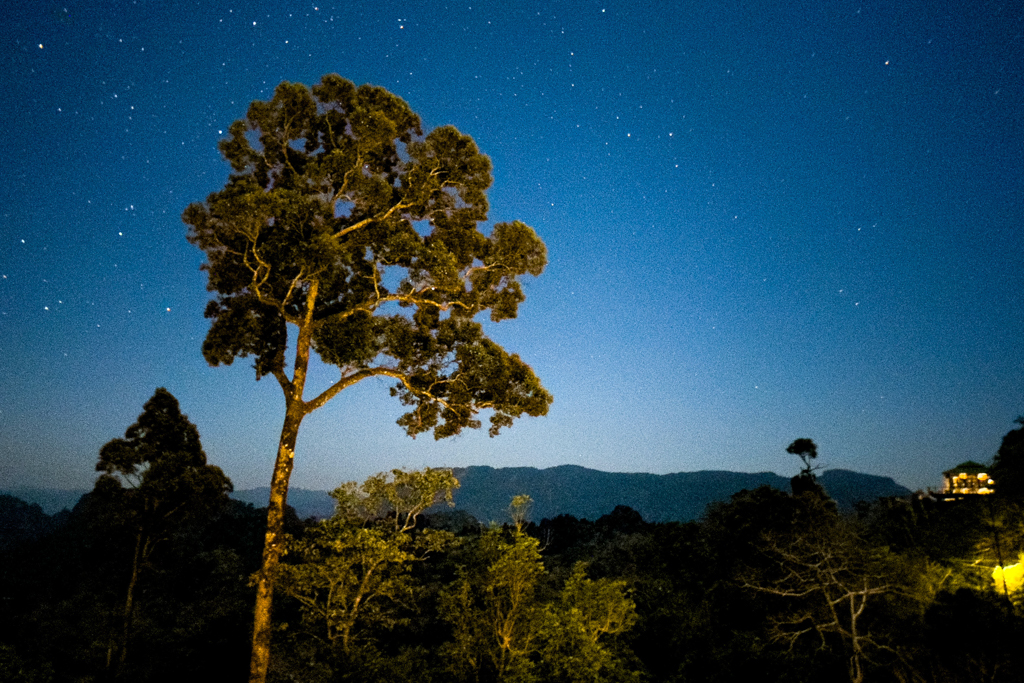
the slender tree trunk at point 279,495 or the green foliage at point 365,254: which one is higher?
the green foliage at point 365,254

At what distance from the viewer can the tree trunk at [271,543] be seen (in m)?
6.30

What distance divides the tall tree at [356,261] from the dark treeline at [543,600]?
8.02ft

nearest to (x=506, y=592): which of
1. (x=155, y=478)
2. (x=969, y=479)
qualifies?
(x=155, y=478)

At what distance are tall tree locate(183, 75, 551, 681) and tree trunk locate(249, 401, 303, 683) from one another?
0.02m

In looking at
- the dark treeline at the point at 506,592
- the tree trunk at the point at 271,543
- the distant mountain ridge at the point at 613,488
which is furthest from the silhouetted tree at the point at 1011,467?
the distant mountain ridge at the point at 613,488

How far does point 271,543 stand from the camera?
6.58m

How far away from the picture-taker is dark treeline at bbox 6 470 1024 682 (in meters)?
9.32

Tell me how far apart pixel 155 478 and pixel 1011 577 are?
25334mm

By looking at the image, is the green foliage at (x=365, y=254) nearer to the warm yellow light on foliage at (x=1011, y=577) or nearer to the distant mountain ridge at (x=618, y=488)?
the warm yellow light on foliage at (x=1011, y=577)

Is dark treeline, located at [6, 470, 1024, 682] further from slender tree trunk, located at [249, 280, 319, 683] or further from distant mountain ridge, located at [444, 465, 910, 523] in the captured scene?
distant mountain ridge, located at [444, 465, 910, 523]

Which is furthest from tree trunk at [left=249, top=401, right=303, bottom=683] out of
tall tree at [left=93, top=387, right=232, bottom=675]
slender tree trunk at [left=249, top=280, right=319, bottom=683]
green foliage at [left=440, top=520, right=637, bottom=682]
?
tall tree at [left=93, top=387, right=232, bottom=675]

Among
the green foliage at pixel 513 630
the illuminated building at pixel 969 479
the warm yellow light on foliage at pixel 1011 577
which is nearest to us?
the green foliage at pixel 513 630

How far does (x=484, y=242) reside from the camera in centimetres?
785

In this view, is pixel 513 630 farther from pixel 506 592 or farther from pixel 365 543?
pixel 365 543
